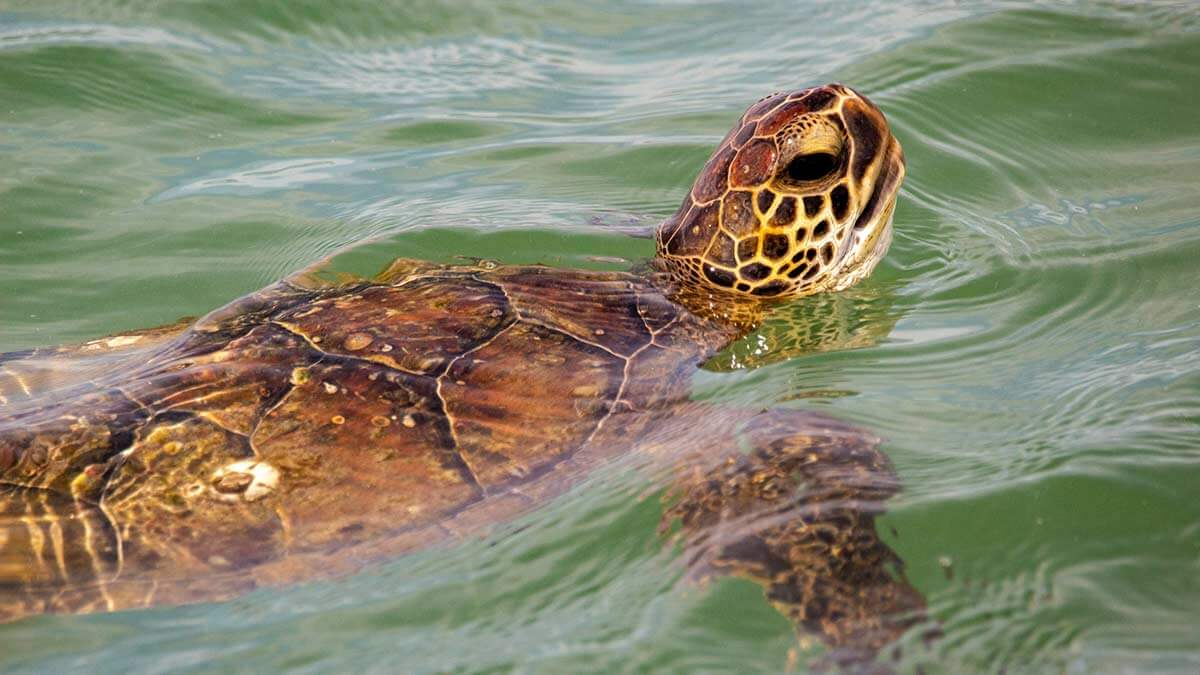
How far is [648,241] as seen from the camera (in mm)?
6262

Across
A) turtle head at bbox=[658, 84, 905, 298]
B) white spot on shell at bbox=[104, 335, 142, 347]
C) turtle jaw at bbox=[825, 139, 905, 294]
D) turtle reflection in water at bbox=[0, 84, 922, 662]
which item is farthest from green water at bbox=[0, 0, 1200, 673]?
white spot on shell at bbox=[104, 335, 142, 347]

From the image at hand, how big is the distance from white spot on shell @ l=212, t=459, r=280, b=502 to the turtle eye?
2713 millimetres

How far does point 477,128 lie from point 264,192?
5.41 ft

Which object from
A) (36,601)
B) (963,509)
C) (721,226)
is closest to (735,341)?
(721,226)

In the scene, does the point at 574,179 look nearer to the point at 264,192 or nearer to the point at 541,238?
the point at 541,238

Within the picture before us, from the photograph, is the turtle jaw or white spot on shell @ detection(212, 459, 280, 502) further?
the turtle jaw

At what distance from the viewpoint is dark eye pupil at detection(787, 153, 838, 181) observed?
16.7ft

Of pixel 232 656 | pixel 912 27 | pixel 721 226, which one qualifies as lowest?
pixel 232 656

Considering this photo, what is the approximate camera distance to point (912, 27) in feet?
28.7

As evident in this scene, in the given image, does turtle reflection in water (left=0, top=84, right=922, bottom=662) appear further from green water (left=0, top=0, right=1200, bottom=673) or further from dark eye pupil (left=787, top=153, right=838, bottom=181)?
Answer: green water (left=0, top=0, right=1200, bottom=673)

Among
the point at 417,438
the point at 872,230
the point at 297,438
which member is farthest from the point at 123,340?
the point at 872,230

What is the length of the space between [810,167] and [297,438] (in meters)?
2.67

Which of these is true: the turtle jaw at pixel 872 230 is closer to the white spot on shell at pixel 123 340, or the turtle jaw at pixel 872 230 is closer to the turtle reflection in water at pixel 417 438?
the turtle reflection in water at pixel 417 438

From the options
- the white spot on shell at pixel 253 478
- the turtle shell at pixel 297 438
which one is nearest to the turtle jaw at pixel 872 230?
the turtle shell at pixel 297 438
